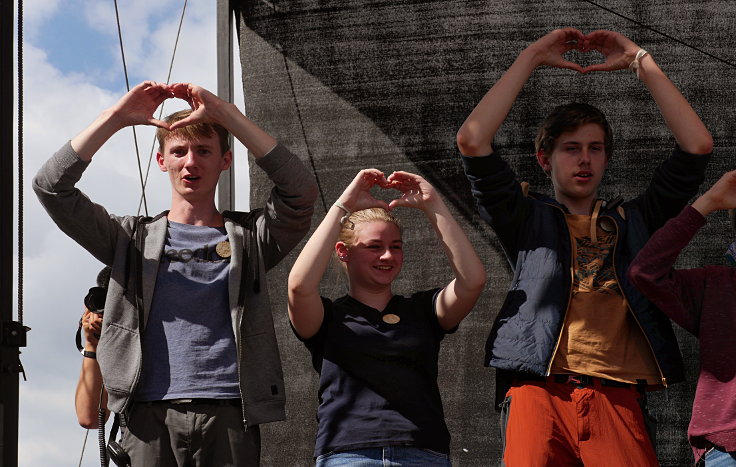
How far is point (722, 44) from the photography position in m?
3.70

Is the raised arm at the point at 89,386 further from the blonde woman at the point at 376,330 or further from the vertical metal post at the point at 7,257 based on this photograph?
the blonde woman at the point at 376,330

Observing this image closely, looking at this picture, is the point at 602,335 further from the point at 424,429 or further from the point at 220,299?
the point at 220,299

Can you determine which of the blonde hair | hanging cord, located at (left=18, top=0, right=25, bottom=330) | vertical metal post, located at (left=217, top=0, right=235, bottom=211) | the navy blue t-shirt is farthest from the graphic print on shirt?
vertical metal post, located at (left=217, top=0, right=235, bottom=211)

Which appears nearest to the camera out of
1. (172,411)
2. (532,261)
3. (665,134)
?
(172,411)

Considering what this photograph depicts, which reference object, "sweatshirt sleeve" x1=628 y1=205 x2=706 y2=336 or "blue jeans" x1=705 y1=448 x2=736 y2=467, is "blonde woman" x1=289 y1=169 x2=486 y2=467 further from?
"blue jeans" x1=705 y1=448 x2=736 y2=467

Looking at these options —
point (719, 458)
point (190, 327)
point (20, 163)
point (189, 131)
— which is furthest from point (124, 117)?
point (719, 458)

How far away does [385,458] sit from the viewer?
8.12 feet

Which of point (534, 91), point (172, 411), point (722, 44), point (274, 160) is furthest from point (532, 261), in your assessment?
point (722, 44)

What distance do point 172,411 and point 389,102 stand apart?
179cm

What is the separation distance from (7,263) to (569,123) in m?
1.65

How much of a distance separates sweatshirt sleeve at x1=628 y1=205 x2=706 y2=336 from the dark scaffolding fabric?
1.10 meters

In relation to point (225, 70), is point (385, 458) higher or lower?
lower

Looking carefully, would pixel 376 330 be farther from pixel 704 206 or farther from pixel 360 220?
pixel 704 206

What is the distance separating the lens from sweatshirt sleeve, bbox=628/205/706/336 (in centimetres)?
250
